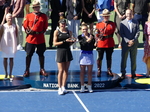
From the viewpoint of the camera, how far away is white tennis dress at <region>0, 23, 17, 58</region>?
45.7ft

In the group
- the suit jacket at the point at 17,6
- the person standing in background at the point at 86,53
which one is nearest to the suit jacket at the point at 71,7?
the suit jacket at the point at 17,6

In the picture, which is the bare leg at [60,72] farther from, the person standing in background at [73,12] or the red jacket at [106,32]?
the person standing in background at [73,12]

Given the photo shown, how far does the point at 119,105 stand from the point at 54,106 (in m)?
1.54

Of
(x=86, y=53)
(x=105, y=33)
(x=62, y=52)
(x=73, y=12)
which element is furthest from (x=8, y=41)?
(x=73, y=12)

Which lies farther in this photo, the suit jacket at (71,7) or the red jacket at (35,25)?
the suit jacket at (71,7)

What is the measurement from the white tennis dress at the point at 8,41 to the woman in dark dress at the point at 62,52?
1541 mm

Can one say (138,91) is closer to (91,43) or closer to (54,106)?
(91,43)

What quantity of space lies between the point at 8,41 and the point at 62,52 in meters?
1.84

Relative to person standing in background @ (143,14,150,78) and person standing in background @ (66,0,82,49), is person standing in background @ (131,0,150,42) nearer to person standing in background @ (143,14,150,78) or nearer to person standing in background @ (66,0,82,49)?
person standing in background @ (66,0,82,49)

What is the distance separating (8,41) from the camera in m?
14.0

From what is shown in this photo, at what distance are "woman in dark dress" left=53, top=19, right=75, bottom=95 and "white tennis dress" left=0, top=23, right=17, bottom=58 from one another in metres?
1.54

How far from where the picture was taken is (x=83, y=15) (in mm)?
18781

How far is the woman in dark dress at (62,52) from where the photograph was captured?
12914 mm

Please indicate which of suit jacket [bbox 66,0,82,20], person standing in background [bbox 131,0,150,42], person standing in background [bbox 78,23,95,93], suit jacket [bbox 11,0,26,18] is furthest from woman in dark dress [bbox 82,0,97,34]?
person standing in background [bbox 78,23,95,93]
